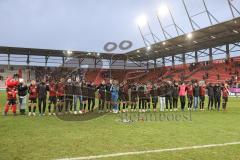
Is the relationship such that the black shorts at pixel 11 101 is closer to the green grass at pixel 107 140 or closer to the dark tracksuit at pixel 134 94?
the green grass at pixel 107 140

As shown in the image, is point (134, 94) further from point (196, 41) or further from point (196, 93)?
point (196, 41)

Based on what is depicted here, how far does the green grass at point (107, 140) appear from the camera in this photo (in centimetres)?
738

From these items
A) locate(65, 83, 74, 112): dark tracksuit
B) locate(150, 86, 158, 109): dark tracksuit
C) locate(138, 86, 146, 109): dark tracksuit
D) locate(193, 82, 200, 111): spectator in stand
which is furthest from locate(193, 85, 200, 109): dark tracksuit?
locate(65, 83, 74, 112): dark tracksuit

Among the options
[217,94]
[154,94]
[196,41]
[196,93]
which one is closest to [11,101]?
[154,94]

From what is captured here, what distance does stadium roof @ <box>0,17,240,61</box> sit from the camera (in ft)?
123

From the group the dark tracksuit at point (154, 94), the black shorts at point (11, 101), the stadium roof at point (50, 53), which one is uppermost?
the stadium roof at point (50, 53)

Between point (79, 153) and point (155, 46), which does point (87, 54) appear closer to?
point (155, 46)

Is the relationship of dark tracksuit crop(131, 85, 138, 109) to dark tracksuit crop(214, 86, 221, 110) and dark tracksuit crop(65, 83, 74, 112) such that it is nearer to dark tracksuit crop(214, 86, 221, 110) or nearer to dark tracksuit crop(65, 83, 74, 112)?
dark tracksuit crop(65, 83, 74, 112)

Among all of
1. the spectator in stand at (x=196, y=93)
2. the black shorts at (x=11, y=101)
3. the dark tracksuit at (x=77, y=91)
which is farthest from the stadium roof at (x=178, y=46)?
the black shorts at (x=11, y=101)

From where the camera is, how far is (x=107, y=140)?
360 inches

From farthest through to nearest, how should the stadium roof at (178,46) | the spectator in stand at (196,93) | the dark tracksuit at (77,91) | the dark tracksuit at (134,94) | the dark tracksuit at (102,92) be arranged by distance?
the stadium roof at (178,46) < the spectator in stand at (196,93) < the dark tracksuit at (134,94) < the dark tracksuit at (102,92) < the dark tracksuit at (77,91)

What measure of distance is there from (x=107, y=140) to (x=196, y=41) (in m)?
38.2

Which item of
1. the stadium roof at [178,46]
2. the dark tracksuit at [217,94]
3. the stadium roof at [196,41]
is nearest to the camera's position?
the dark tracksuit at [217,94]

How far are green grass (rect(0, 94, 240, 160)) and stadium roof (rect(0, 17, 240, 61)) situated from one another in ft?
→ 83.1
